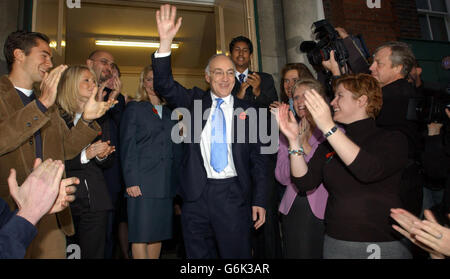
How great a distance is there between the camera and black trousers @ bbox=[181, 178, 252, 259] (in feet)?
7.39

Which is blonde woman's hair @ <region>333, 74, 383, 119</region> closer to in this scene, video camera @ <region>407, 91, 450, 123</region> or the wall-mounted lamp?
video camera @ <region>407, 91, 450, 123</region>

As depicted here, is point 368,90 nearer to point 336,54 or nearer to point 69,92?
point 336,54

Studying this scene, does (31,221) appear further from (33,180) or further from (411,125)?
(411,125)

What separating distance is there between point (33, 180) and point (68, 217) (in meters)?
0.99

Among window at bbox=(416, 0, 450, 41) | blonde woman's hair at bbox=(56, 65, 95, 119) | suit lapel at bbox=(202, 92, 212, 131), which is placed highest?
window at bbox=(416, 0, 450, 41)

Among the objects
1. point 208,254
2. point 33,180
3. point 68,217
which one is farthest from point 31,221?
point 208,254

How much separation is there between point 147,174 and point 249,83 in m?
1.33

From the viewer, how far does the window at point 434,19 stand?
7266 mm

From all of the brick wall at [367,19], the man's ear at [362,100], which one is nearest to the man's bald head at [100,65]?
the man's ear at [362,100]

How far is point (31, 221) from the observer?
110 cm

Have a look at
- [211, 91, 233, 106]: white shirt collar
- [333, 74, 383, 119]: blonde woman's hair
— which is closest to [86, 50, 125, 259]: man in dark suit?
[211, 91, 233, 106]: white shirt collar

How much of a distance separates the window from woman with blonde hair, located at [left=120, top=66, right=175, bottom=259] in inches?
268

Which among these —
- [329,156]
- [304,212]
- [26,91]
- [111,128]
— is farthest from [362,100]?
[111,128]
